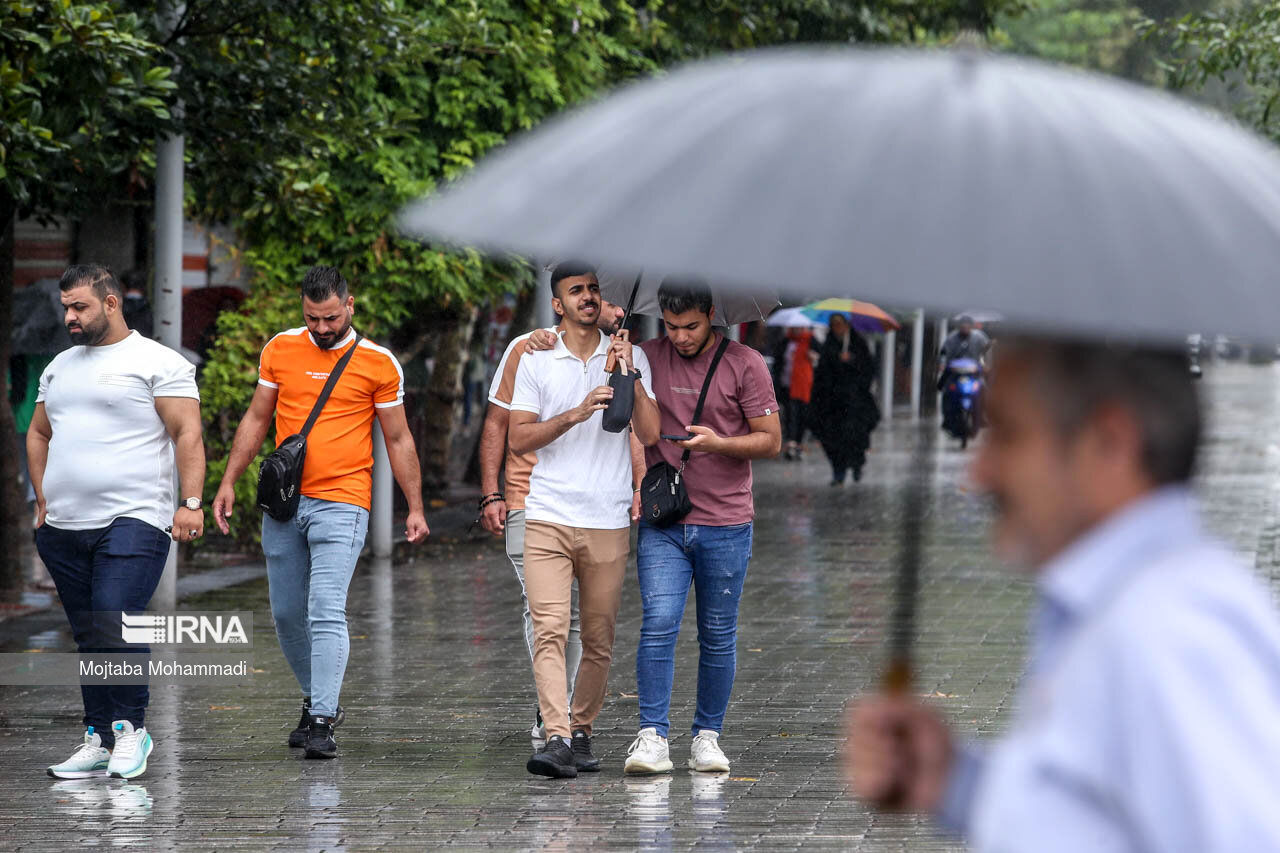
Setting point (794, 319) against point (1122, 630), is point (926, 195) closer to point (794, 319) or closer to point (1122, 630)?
point (1122, 630)

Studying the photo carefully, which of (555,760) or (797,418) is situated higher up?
(797,418)

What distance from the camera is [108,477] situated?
6.89m

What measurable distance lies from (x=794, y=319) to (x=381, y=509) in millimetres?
12659

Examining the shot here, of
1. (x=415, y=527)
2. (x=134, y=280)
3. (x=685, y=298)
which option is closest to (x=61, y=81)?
(x=415, y=527)

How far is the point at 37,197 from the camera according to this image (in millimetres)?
9828

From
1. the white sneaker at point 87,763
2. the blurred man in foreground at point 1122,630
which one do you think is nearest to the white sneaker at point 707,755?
the white sneaker at point 87,763

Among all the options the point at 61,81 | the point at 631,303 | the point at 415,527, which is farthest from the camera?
the point at 61,81

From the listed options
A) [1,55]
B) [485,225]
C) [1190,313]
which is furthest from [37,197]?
[1190,313]

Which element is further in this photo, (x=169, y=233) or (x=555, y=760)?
(x=169, y=233)

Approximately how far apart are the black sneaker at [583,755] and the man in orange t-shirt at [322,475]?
0.98 m

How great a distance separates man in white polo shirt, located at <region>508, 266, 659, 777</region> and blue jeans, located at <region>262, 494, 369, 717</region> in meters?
0.86

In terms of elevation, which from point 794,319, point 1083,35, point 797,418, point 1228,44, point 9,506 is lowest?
point 797,418

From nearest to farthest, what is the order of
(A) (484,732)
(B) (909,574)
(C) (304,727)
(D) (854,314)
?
(B) (909,574), (C) (304,727), (A) (484,732), (D) (854,314)

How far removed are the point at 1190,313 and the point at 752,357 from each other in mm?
5010
